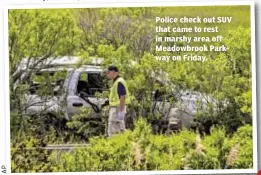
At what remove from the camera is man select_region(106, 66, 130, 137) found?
6.66 metres

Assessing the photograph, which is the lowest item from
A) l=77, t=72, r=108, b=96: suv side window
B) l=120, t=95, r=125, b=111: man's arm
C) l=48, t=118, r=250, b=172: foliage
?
l=48, t=118, r=250, b=172: foliage

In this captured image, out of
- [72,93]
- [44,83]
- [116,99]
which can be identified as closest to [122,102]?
[116,99]

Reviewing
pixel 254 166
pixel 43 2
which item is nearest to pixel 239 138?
pixel 254 166

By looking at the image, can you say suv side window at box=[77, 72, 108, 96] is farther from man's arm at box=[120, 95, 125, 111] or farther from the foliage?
the foliage

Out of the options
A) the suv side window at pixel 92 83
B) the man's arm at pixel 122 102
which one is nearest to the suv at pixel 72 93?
the suv side window at pixel 92 83

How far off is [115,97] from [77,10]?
2.17 feet

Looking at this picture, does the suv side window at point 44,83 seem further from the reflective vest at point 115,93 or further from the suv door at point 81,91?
the reflective vest at point 115,93

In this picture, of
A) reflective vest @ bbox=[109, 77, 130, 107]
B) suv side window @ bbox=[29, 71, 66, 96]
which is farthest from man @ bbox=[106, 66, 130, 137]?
suv side window @ bbox=[29, 71, 66, 96]

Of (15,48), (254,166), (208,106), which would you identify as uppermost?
(15,48)

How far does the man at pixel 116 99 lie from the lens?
21.9ft

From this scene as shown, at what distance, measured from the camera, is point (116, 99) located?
6660 millimetres

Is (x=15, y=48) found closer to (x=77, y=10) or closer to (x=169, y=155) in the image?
(x=77, y=10)

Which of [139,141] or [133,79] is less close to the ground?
[133,79]

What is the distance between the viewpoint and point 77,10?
6648 mm
